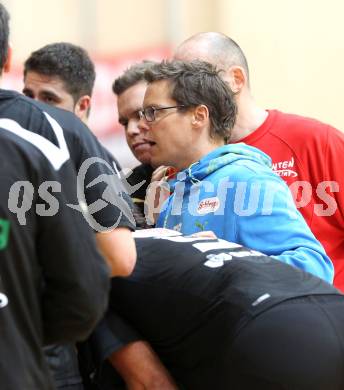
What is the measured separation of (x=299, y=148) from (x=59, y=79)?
1.51 meters

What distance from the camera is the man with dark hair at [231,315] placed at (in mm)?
2406

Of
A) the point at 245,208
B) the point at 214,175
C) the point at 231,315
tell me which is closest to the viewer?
the point at 231,315

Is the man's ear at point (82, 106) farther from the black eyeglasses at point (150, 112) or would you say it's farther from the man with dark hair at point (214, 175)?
the black eyeglasses at point (150, 112)

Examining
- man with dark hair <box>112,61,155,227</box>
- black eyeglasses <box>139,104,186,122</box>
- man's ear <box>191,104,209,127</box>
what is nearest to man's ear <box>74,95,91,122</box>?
man with dark hair <box>112,61,155,227</box>

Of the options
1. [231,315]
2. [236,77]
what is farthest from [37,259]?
[236,77]

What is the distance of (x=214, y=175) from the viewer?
3.05 metres

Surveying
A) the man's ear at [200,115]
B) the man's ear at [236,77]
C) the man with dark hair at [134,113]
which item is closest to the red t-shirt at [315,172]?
the man's ear at [236,77]

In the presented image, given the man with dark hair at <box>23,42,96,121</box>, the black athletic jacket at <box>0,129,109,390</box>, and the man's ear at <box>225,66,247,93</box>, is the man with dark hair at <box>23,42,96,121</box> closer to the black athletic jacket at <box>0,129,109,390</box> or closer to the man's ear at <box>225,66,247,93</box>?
the man's ear at <box>225,66,247,93</box>

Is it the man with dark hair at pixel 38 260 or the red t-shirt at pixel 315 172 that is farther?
the red t-shirt at pixel 315 172

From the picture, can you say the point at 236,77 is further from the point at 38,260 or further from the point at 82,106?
the point at 38,260

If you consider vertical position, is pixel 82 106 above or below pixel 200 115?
below

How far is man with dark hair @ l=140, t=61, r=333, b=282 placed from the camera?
2.85 meters

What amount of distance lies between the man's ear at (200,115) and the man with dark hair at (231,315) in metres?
0.69

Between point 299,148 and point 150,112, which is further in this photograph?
point 299,148
